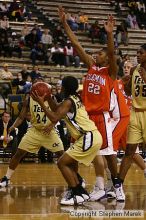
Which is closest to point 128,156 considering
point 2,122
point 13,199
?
point 13,199

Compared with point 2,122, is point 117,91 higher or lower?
higher

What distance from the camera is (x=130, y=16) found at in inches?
1254

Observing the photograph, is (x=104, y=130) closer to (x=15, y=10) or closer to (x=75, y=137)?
(x=75, y=137)

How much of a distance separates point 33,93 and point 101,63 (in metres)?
1.19

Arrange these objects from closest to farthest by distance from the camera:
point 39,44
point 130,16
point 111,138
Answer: point 111,138
point 39,44
point 130,16

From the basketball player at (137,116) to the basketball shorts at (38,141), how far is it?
70.4 inches

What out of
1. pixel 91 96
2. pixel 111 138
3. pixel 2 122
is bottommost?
pixel 2 122

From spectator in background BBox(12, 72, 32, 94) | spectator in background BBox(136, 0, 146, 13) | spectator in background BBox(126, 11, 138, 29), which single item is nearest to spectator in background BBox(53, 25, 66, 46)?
spectator in background BBox(126, 11, 138, 29)

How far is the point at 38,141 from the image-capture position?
452 inches

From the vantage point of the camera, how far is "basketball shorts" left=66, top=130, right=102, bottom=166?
362 inches

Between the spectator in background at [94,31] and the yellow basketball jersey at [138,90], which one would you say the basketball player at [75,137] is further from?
the spectator in background at [94,31]

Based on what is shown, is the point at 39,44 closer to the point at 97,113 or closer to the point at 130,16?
the point at 130,16

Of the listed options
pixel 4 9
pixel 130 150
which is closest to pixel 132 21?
pixel 4 9

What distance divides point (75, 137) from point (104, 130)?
2.07 ft
